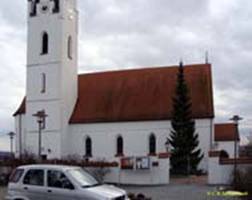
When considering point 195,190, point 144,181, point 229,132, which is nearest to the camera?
point 195,190

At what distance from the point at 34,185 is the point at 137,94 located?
40731 millimetres

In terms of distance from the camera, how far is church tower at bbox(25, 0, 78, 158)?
56.3 m

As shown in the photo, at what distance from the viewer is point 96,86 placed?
6062 centimetres

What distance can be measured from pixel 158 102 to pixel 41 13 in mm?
14903

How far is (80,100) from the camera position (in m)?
59.5

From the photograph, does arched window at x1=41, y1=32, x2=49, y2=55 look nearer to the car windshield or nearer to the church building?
the church building

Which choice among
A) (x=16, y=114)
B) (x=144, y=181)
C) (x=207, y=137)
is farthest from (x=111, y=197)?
(x=16, y=114)

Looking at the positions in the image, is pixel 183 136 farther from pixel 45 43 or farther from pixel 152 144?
pixel 45 43

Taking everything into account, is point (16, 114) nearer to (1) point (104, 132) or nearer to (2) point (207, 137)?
(1) point (104, 132)

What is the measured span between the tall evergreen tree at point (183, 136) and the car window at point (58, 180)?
29828 mm

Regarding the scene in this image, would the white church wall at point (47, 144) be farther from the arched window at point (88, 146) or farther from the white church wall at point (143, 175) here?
the white church wall at point (143, 175)

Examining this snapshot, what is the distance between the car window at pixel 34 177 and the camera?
57.0 ft

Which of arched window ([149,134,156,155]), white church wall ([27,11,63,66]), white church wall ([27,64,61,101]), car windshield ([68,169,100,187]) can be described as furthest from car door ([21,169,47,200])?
white church wall ([27,11,63,66])

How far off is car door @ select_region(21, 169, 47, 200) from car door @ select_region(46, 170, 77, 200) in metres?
0.19
